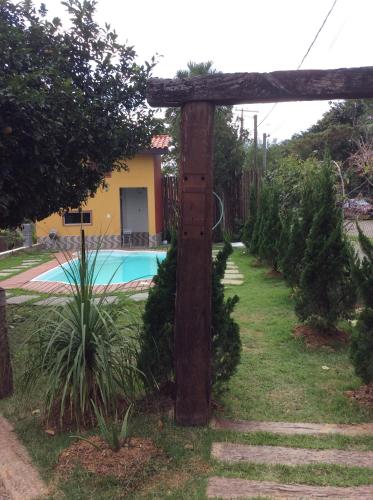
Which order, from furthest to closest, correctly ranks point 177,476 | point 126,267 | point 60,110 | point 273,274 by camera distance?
point 126,267, point 273,274, point 60,110, point 177,476

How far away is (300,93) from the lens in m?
2.75

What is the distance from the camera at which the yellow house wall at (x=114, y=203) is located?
15617 millimetres

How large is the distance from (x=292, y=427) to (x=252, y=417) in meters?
0.28

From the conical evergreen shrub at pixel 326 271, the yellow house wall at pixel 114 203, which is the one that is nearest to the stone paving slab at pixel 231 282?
the conical evergreen shrub at pixel 326 271

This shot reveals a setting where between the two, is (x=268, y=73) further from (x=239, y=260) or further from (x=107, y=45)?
(x=239, y=260)

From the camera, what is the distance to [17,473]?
2.56m

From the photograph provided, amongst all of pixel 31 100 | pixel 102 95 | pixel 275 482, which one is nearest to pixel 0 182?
pixel 31 100

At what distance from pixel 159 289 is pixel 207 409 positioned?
0.83 m

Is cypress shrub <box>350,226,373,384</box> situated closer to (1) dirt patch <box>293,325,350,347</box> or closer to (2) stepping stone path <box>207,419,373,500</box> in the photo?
(2) stepping stone path <box>207,419,373,500</box>

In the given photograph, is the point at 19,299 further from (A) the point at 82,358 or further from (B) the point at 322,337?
(A) the point at 82,358

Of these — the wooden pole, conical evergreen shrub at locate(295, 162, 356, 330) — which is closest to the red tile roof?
conical evergreen shrub at locate(295, 162, 356, 330)

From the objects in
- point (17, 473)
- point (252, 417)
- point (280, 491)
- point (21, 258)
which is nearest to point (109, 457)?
point (17, 473)

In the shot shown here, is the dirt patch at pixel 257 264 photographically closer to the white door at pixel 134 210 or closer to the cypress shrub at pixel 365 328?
the cypress shrub at pixel 365 328

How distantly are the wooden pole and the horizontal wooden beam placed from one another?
194 cm
